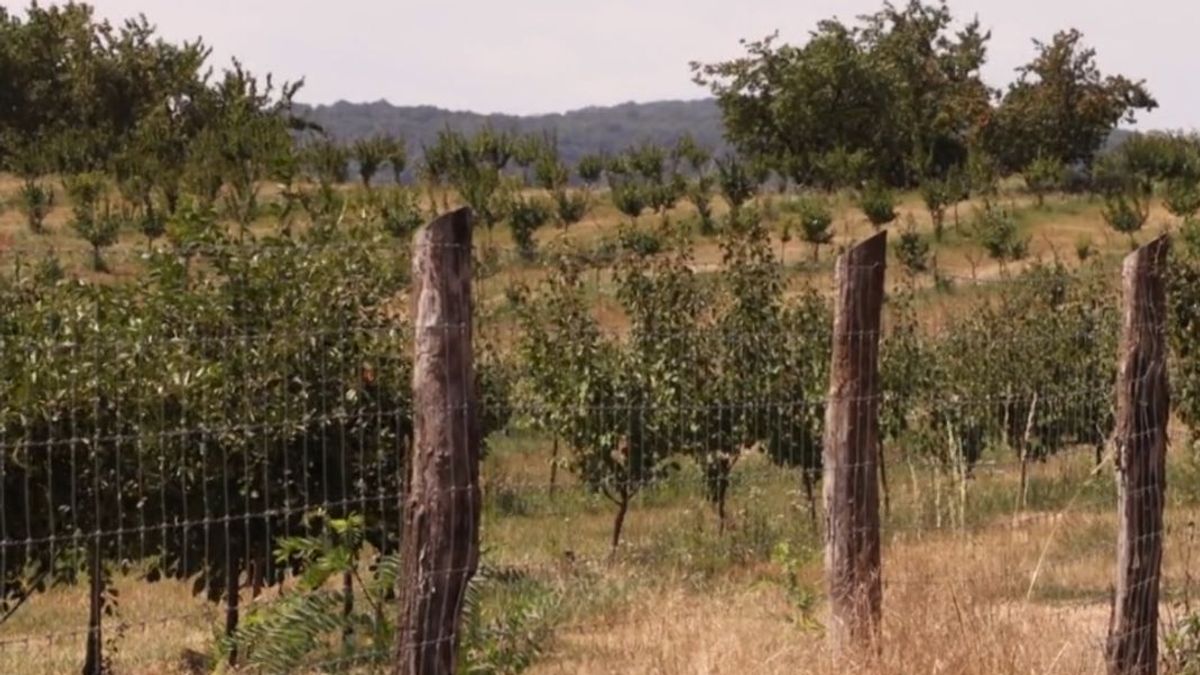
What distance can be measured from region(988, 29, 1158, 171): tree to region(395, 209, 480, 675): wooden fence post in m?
55.8

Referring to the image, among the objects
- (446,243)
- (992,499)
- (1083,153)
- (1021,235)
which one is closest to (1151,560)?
(446,243)

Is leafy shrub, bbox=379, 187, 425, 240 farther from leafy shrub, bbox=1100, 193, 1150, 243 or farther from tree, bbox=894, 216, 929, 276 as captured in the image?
leafy shrub, bbox=1100, 193, 1150, 243

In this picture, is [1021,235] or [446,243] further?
[1021,235]

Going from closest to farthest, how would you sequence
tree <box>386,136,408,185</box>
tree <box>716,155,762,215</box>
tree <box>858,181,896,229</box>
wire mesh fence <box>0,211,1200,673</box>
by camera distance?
wire mesh fence <box>0,211,1200,673</box>, tree <box>858,181,896,229</box>, tree <box>716,155,762,215</box>, tree <box>386,136,408,185</box>

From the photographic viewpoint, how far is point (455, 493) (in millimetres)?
4953

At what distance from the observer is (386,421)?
9.27 m

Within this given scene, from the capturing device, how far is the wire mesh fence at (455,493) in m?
5.69

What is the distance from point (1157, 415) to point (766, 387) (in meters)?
9.00

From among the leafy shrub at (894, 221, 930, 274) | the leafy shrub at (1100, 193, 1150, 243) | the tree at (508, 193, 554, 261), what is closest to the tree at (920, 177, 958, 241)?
the leafy shrub at (894, 221, 930, 274)

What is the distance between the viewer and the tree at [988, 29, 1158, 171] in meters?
59.0

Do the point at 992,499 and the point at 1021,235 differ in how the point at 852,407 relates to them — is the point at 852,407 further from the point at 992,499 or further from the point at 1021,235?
the point at 1021,235

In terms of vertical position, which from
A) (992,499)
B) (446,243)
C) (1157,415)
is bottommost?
(992,499)

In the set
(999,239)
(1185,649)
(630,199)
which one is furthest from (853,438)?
(630,199)

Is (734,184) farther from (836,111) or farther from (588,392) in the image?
(588,392)
